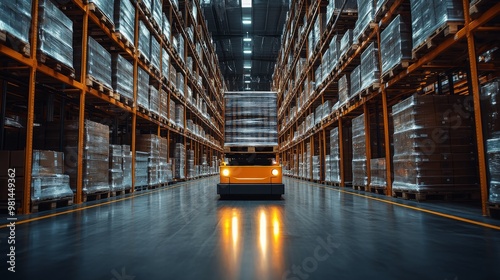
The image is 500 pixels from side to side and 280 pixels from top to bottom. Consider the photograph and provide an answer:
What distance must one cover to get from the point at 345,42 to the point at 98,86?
22.2ft

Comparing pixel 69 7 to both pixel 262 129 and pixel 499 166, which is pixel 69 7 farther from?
pixel 499 166

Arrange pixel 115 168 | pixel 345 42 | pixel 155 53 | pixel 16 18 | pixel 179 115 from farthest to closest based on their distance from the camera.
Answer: pixel 179 115, pixel 155 53, pixel 345 42, pixel 115 168, pixel 16 18

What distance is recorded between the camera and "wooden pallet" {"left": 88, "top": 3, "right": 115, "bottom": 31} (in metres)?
6.17

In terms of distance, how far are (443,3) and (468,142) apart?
2535mm

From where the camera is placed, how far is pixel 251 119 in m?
7.60

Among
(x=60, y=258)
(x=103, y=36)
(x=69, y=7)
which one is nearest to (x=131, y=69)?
(x=103, y=36)

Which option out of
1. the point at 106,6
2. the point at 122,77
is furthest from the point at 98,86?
the point at 106,6

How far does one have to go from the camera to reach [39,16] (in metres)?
4.87

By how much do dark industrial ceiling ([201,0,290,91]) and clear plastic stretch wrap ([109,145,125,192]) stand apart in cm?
1510

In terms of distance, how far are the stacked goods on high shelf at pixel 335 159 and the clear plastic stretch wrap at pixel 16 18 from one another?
343 inches

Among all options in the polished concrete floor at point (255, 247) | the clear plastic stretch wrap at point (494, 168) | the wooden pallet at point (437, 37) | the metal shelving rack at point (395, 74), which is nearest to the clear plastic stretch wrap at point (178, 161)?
the metal shelving rack at point (395, 74)

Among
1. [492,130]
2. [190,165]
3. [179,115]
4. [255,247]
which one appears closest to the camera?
[255,247]

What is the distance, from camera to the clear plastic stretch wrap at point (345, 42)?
8.83 m

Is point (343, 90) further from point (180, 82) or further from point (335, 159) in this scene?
point (180, 82)
